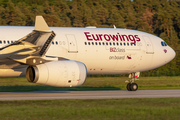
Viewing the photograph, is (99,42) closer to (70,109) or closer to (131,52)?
(131,52)

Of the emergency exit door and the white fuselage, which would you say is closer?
Result: the white fuselage

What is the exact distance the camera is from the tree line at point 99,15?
8288 cm

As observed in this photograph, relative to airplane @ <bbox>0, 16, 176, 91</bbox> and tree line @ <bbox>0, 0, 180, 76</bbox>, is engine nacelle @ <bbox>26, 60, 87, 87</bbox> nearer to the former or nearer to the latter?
airplane @ <bbox>0, 16, 176, 91</bbox>

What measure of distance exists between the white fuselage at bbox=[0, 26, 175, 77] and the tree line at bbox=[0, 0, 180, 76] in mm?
49589

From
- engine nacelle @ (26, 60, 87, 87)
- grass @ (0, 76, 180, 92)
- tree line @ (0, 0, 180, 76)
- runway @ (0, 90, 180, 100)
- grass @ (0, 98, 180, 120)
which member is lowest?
grass @ (0, 76, 180, 92)

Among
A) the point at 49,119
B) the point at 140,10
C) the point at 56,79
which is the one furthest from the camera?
the point at 140,10

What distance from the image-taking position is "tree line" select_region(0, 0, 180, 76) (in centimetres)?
8288

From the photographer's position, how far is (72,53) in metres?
19.1

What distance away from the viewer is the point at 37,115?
1113 cm

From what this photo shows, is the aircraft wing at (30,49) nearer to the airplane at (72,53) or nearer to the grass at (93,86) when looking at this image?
the airplane at (72,53)

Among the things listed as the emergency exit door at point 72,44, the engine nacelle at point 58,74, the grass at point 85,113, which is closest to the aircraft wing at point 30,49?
the engine nacelle at point 58,74

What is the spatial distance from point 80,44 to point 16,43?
413cm

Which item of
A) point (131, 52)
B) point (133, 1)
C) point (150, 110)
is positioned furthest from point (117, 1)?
point (150, 110)

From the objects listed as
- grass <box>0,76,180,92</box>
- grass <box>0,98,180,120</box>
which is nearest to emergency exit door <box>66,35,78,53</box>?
grass <box>0,98,180,120</box>
